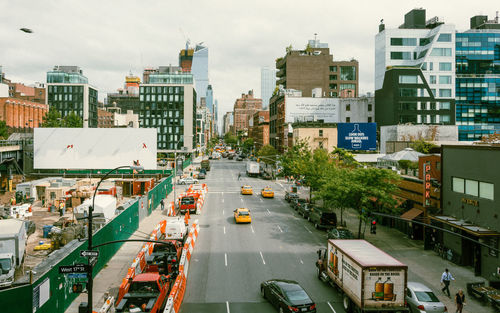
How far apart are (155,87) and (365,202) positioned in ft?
354

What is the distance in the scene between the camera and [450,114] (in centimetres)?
8425

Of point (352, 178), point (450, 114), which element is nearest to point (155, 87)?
point (450, 114)

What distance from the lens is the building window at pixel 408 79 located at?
8256cm

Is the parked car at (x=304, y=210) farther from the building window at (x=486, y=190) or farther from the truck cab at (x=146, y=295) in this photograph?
the truck cab at (x=146, y=295)

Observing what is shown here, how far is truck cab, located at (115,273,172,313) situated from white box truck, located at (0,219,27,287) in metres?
7.33

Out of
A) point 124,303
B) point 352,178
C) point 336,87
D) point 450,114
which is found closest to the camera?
point 124,303

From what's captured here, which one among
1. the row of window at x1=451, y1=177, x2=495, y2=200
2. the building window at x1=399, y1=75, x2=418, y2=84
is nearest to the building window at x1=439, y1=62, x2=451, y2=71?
the building window at x1=399, y1=75, x2=418, y2=84

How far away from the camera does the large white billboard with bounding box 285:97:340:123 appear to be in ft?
300

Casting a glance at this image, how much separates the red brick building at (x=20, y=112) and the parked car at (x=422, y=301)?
88.7 metres

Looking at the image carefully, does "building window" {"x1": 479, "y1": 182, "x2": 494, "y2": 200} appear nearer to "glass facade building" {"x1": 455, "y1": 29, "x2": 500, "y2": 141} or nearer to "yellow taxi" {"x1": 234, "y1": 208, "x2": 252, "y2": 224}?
"yellow taxi" {"x1": 234, "y1": 208, "x2": 252, "y2": 224}

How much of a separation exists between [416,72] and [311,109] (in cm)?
2486

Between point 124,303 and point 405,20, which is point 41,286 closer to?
point 124,303

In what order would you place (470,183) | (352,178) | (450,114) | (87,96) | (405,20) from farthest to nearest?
(87,96)
(405,20)
(450,114)
(352,178)
(470,183)

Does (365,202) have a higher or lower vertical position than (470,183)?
lower
